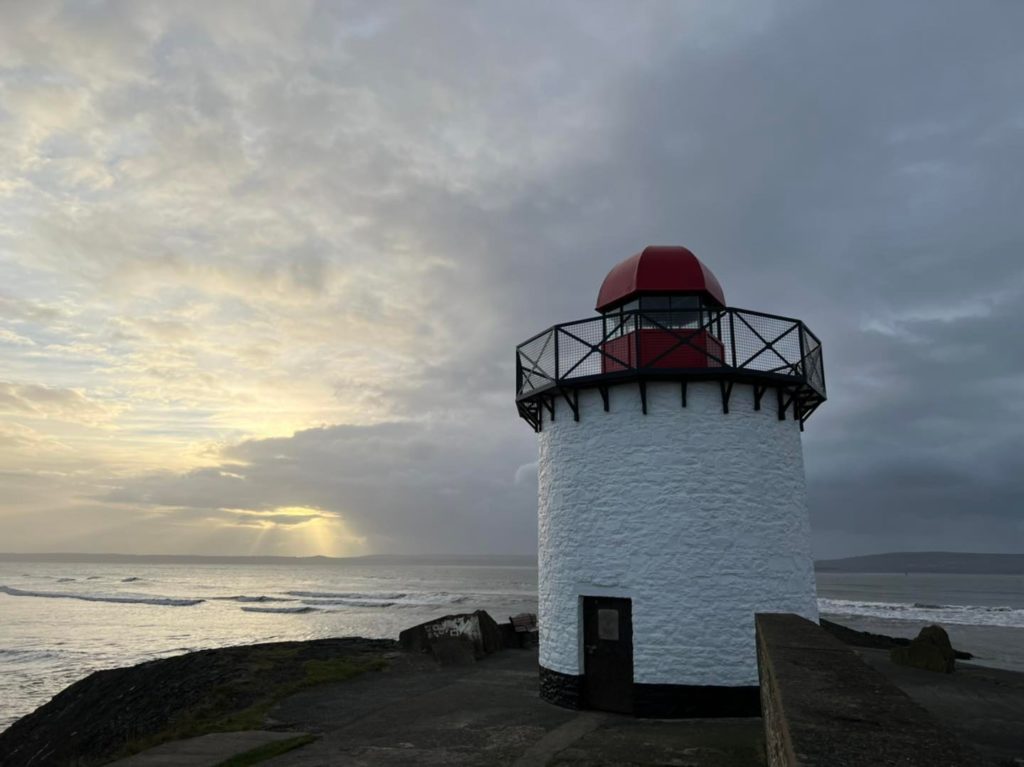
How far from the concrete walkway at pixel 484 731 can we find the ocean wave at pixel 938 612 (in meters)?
56.1

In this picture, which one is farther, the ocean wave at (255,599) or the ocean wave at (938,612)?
the ocean wave at (255,599)

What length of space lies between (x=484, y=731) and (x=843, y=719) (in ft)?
23.3

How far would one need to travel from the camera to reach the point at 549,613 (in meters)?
13.0

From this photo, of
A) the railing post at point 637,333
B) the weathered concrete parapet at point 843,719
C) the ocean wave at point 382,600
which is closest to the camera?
the weathered concrete parapet at point 843,719

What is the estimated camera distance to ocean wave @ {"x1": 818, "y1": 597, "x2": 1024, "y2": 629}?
186ft

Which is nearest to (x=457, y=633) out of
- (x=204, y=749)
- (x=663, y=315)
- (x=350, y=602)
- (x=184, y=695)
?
(x=184, y=695)

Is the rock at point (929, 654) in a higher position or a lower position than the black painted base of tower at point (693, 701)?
lower

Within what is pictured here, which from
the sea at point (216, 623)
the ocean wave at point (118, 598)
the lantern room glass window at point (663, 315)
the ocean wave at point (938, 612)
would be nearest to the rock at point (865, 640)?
the sea at point (216, 623)

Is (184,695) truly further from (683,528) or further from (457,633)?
(683,528)

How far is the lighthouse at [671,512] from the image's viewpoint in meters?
11.2

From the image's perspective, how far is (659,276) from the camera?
43.5 feet

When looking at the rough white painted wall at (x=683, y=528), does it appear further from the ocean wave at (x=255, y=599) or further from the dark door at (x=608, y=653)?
the ocean wave at (x=255, y=599)

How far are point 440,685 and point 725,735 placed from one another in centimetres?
686

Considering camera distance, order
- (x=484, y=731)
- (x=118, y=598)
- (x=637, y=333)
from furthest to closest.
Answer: (x=118, y=598) < (x=637, y=333) < (x=484, y=731)
